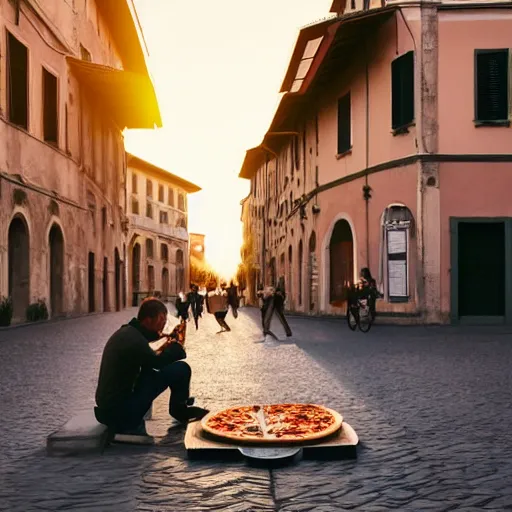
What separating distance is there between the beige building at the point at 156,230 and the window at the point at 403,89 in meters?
36.6

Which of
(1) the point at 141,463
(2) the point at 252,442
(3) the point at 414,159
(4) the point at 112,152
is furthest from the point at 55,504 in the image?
(4) the point at 112,152

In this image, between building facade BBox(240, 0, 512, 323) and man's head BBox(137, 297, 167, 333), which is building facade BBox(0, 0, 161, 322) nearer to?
building facade BBox(240, 0, 512, 323)

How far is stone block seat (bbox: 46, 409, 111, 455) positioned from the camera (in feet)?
→ 19.2

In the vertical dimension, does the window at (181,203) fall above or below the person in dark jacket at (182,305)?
above

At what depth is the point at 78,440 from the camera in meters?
5.90

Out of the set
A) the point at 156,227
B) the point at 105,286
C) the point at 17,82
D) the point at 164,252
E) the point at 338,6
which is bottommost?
the point at 105,286

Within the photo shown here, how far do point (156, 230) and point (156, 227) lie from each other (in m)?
0.24

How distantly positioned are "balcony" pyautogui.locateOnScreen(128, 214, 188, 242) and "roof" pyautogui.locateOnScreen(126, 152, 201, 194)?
362cm

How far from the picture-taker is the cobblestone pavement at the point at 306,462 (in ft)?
15.2

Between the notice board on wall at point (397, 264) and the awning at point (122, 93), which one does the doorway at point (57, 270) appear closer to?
the awning at point (122, 93)

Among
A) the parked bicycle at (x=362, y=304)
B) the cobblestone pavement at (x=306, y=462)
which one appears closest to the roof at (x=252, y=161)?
the parked bicycle at (x=362, y=304)

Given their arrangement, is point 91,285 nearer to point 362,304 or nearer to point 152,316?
point 362,304

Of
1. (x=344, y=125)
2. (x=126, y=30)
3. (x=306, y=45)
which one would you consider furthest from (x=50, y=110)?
(x=126, y=30)

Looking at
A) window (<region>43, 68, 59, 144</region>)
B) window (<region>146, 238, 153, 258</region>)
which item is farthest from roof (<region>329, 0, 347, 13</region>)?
window (<region>146, 238, 153, 258</region>)
